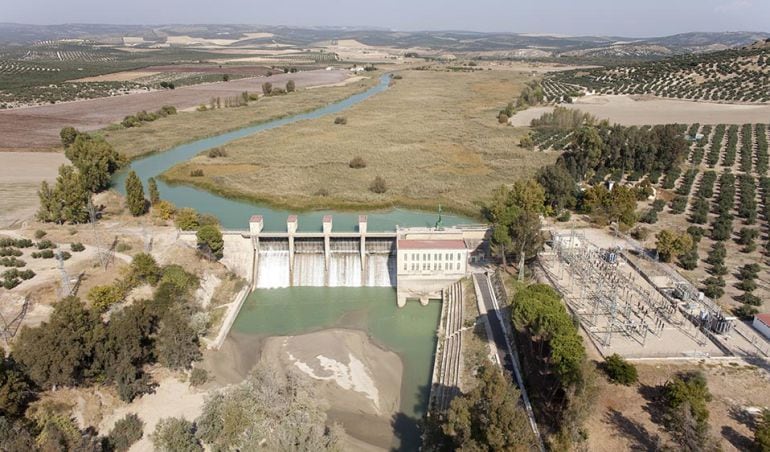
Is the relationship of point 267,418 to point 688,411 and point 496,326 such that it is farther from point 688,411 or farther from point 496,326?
point 688,411

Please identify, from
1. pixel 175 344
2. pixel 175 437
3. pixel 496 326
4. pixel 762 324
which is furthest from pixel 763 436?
pixel 175 344

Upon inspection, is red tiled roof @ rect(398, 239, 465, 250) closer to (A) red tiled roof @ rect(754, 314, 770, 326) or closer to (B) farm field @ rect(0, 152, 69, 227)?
(A) red tiled roof @ rect(754, 314, 770, 326)

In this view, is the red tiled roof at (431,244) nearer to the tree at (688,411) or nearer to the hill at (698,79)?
the tree at (688,411)

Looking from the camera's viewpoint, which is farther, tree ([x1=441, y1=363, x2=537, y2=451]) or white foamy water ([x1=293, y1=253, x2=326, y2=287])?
white foamy water ([x1=293, y1=253, x2=326, y2=287])

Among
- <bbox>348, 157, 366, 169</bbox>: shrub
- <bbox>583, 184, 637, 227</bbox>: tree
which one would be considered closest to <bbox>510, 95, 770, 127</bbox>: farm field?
<bbox>348, 157, 366, 169</bbox>: shrub

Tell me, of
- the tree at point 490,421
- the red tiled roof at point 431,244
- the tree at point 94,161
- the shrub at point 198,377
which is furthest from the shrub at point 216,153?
the tree at point 490,421

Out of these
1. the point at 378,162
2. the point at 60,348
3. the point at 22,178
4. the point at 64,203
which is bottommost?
the point at 22,178
